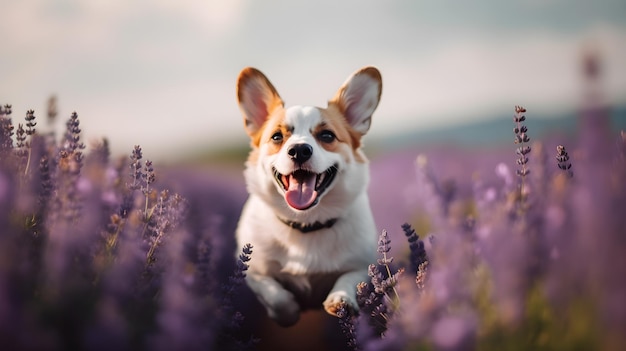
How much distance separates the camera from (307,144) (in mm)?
2711

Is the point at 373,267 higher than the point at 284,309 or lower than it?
higher

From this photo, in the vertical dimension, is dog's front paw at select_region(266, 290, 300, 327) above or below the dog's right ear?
below

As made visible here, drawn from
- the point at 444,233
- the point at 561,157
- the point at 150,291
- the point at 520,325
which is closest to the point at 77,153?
the point at 150,291

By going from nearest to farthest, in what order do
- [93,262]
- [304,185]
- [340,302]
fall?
[93,262] → [340,302] → [304,185]

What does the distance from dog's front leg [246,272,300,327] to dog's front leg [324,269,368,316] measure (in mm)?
226

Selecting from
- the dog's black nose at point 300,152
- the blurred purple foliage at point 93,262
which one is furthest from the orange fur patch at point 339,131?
the blurred purple foliage at point 93,262

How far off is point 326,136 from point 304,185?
35 centimetres

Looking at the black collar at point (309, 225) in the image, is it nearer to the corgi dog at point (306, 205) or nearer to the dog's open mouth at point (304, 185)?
the corgi dog at point (306, 205)

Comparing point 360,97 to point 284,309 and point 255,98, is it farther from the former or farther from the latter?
point 284,309

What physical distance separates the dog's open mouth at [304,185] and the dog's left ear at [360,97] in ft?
1.67

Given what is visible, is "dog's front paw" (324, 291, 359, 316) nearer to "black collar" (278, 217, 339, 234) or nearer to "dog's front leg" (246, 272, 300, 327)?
"dog's front leg" (246, 272, 300, 327)

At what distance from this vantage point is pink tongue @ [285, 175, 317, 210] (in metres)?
2.75

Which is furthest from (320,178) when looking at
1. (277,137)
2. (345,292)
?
(345,292)

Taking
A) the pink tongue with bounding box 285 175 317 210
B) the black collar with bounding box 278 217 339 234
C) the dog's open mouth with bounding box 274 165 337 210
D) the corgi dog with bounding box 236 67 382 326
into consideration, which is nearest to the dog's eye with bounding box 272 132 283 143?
the corgi dog with bounding box 236 67 382 326
